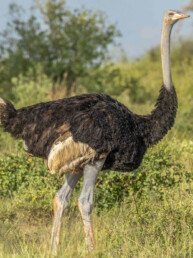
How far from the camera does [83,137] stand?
4168 mm

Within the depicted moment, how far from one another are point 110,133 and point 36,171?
1930mm

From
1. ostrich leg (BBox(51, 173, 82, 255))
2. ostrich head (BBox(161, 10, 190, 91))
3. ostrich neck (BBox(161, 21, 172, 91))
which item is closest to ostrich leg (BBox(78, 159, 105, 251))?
ostrich leg (BBox(51, 173, 82, 255))

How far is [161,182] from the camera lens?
18.9 ft

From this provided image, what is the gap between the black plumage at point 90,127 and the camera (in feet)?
13.8

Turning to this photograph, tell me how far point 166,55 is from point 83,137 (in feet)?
3.86

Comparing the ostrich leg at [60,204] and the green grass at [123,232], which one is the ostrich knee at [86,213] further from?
the ostrich leg at [60,204]

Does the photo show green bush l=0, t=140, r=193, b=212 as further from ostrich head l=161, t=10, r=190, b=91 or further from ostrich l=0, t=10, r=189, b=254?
ostrich head l=161, t=10, r=190, b=91

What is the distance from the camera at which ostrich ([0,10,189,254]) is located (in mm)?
4188

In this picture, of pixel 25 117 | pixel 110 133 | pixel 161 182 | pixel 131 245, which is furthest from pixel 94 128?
pixel 161 182

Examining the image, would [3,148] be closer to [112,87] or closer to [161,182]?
[161,182]

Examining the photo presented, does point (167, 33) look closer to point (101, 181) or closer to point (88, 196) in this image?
point (88, 196)

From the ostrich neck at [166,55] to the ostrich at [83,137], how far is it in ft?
1.12

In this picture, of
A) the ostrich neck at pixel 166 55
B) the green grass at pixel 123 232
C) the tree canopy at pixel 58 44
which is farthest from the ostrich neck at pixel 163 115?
the tree canopy at pixel 58 44

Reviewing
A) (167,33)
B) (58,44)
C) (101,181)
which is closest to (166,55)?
(167,33)
